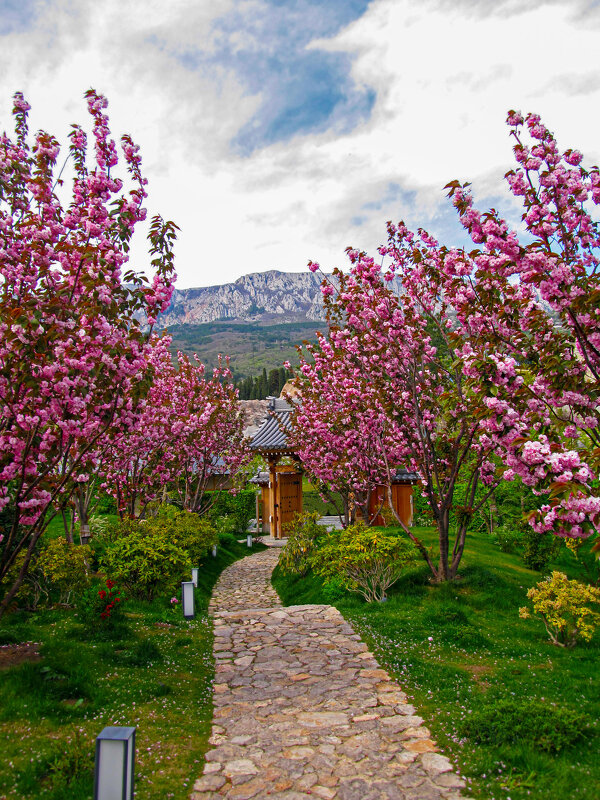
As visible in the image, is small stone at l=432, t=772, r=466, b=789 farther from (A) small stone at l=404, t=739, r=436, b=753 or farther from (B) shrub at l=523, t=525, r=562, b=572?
(B) shrub at l=523, t=525, r=562, b=572

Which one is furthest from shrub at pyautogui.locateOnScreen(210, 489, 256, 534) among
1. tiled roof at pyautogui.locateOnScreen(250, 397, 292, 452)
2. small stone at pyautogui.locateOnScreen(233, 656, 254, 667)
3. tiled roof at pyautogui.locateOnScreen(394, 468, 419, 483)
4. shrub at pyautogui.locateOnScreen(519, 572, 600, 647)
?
shrub at pyautogui.locateOnScreen(519, 572, 600, 647)

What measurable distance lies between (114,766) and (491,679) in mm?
4438

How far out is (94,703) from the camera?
16.9 ft

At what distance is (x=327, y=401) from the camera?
14.3 metres

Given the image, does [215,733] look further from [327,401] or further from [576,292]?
[327,401]

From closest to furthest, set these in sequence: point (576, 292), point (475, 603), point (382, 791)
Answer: point (382, 791)
point (576, 292)
point (475, 603)

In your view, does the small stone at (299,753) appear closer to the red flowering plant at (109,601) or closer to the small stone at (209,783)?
the small stone at (209,783)

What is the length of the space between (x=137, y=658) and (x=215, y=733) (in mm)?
1984

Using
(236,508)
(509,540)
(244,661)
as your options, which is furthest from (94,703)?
(236,508)

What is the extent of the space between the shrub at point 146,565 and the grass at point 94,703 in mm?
1275

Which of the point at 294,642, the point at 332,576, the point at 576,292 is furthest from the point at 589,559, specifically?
the point at 576,292

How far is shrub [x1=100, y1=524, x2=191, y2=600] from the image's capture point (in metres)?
9.53

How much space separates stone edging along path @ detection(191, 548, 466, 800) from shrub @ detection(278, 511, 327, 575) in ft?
14.7

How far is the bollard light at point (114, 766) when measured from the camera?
3.21 metres
